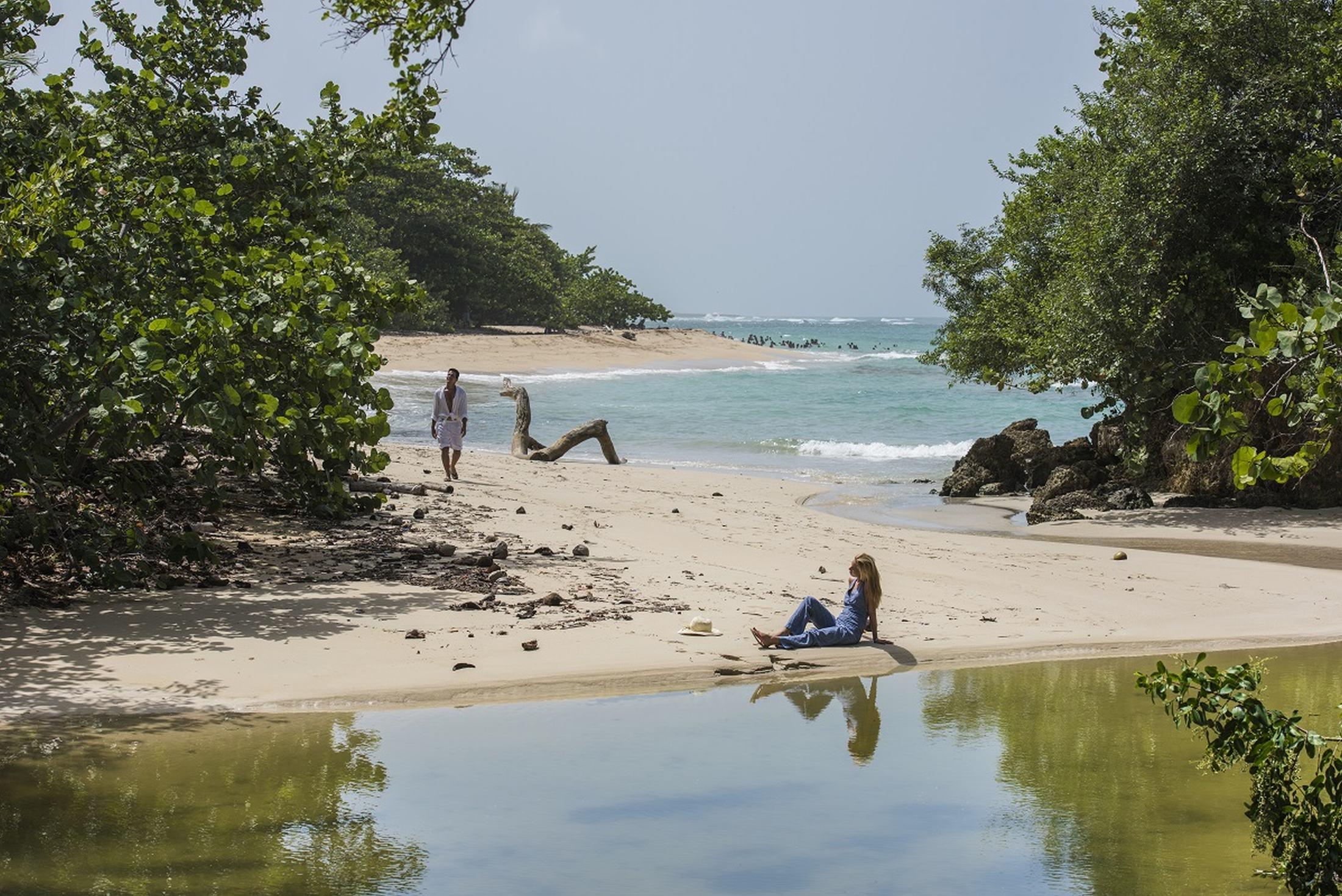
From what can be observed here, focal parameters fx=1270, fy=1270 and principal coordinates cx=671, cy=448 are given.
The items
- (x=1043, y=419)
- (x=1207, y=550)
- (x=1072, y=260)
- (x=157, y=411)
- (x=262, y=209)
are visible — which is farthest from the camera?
(x=1043, y=419)

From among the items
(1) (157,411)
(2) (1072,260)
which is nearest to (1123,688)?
(1) (157,411)

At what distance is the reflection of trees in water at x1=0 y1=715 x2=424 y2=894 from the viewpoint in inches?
227

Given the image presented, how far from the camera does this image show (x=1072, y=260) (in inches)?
811

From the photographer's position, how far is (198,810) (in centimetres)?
662

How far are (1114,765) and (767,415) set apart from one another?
33.3 metres

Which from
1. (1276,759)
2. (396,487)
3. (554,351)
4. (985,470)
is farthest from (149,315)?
(554,351)

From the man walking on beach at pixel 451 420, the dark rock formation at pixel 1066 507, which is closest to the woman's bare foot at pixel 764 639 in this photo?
the man walking on beach at pixel 451 420

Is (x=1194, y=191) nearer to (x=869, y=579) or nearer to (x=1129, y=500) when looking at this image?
(x=1129, y=500)

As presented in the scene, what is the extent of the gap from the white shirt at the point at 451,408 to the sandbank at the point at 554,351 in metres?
31.9

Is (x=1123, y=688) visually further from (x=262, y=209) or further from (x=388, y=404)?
(x=262, y=209)

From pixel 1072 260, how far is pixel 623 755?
1532 centimetres

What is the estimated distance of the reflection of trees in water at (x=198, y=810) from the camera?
577 cm

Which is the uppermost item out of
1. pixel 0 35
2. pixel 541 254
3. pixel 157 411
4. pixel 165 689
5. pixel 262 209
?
pixel 541 254

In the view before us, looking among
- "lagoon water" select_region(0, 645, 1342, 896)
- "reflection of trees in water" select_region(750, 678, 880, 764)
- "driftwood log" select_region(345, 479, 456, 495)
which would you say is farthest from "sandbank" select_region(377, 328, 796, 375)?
"lagoon water" select_region(0, 645, 1342, 896)
